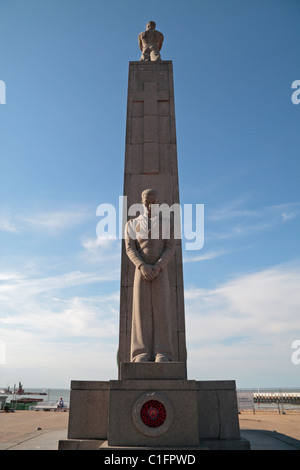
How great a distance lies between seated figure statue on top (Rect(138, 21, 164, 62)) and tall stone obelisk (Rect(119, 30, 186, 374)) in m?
0.73

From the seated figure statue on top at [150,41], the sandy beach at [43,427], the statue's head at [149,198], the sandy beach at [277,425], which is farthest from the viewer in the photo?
the seated figure statue on top at [150,41]

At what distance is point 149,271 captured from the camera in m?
6.80

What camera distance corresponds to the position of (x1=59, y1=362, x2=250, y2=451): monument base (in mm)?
5453

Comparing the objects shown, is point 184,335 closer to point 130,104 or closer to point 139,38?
point 130,104

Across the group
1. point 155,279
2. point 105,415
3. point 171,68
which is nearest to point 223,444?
point 105,415

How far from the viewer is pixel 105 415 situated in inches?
258

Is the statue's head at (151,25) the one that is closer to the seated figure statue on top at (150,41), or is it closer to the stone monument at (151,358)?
the seated figure statue on top at (150,41)

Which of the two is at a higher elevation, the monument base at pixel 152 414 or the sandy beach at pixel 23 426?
the monument base at pixel 152 414

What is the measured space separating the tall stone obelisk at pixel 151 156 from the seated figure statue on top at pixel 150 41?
728mm

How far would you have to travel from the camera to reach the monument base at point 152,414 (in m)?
5.45

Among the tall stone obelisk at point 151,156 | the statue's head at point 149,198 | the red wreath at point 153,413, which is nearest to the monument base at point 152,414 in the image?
the red wreath at point 153,413

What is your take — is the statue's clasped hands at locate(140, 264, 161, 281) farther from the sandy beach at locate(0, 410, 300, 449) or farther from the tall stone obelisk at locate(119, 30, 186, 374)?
the sandy beach at locate(0, 410, 300, 449)

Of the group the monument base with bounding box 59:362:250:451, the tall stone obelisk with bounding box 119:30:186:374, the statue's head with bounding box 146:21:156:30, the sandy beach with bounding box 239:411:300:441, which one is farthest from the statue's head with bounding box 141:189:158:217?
the sandy beach with bounding box 239:411:300:441
